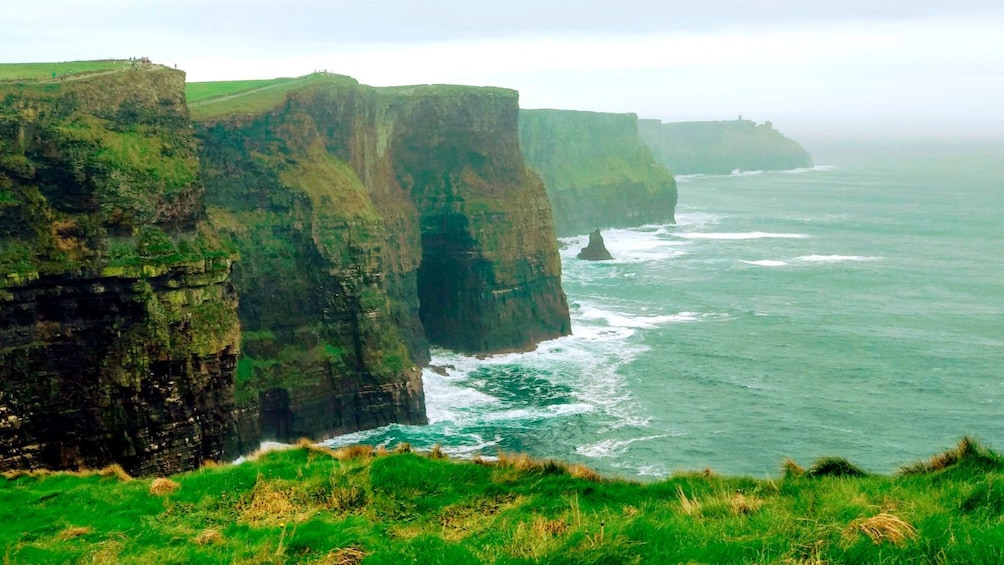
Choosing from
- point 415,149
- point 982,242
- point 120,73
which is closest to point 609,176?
point 982,242

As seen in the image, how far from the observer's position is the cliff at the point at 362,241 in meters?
46.3

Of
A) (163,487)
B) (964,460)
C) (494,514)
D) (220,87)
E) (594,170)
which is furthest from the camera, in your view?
(594,170)

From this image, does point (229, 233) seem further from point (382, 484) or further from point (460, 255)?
point (382, 484)

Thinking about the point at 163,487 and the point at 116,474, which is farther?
the point at 116,474

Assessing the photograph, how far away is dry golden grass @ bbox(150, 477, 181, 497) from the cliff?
2450 cm

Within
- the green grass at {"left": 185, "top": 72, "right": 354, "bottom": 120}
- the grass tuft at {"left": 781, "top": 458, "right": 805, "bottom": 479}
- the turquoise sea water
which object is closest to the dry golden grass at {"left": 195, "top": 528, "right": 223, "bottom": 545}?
the grass tuft at {"left": 781, "top": 458, "right": 805, "bottom": 479}

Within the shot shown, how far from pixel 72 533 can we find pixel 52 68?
31.5m

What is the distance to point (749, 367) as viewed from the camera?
5806cm

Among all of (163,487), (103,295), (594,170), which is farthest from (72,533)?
(594,170)

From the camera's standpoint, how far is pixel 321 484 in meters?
16.0

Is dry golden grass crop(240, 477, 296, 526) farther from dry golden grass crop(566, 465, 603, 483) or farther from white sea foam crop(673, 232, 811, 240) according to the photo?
white sea foam crop(673, 232, 811, 240)

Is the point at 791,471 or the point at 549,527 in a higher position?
the point at 549,527

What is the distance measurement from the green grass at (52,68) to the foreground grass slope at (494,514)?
24279mm

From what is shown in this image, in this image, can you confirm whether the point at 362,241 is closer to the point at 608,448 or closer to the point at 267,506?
the point at 608,448
